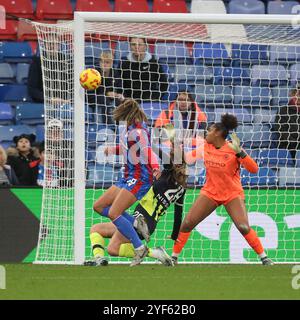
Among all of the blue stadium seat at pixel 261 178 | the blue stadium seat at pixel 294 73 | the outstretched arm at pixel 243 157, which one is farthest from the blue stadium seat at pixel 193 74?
the outstretched arm at pixel 243 157

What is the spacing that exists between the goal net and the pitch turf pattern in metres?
1.10

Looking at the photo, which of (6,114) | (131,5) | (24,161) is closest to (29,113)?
(6,114)

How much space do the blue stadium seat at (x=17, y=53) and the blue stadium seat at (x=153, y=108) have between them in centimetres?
350

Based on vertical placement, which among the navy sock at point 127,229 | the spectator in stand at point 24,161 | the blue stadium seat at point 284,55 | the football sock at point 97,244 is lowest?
the football sock at point 97,244

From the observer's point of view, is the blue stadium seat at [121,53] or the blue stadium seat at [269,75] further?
the blue stadium seat at [121,53]

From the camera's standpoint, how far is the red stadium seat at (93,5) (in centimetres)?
1738

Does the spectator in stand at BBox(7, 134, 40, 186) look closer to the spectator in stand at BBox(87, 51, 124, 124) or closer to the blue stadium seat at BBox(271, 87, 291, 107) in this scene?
the spectator in stand at BBox(87, 51, 124, 124)

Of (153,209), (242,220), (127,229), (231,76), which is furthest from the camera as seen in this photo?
(231,76)

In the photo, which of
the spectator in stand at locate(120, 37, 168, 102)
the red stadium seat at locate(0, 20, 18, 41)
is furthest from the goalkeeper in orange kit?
the red stadium seat at locate(0, 20, 18, 41)

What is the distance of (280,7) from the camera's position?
58.4 ft

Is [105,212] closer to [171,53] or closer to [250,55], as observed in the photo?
Result: [171,53]

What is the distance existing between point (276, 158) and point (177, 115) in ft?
4.80

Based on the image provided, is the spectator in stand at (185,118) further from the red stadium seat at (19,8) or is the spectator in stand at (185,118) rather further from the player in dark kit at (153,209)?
the red stadium seat at (19,8)

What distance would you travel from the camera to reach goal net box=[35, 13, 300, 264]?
1238cm
